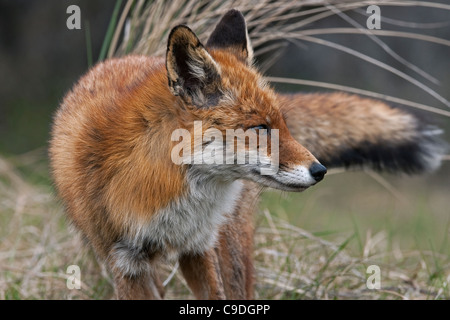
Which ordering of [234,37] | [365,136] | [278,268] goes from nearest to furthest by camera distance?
[234,37], [365,136], [278,268]

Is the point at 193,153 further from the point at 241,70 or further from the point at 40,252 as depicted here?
the point at 40,252

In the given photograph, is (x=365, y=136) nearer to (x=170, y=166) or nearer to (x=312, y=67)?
(x=170, y=166)

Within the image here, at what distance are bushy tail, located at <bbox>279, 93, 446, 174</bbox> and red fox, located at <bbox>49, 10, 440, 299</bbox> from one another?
1.53ft

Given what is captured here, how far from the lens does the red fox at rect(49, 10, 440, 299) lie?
12.1 ft

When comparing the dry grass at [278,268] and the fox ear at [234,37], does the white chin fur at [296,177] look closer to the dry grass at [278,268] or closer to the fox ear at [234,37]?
the fox ear at [234,37]

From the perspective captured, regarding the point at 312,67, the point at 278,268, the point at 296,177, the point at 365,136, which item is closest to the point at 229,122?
the point at 296,177

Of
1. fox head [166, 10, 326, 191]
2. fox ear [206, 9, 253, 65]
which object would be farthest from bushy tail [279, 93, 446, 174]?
fox head [166, 10, 326, 191]

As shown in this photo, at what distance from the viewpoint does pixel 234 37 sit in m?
4.29

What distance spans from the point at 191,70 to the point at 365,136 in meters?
1.85

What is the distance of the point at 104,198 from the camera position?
402 cm

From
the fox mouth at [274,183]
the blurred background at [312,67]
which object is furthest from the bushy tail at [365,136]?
the blurred background at [312,67]

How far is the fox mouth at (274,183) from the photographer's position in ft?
11.9

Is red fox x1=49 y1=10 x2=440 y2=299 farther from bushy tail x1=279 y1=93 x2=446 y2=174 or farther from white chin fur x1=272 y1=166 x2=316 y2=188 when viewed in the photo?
bushy tail x1=279 y1=93 x2=446 y2=174
